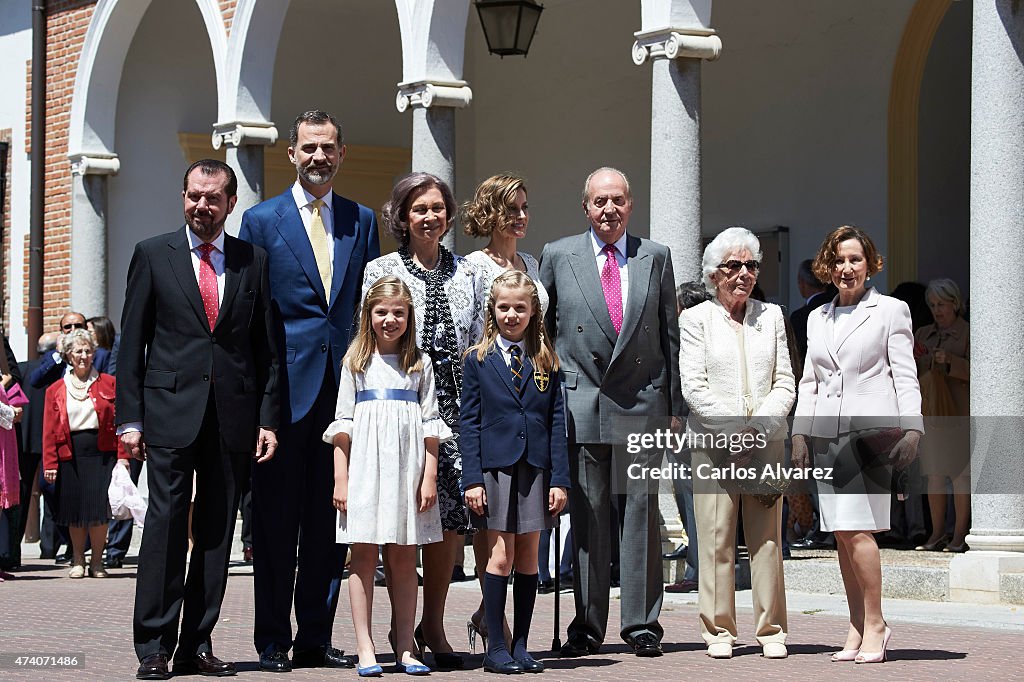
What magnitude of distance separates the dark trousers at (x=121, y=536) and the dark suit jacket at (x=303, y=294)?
5864 mm

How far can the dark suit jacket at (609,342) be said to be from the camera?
262 inches

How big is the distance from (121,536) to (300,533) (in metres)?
6.21

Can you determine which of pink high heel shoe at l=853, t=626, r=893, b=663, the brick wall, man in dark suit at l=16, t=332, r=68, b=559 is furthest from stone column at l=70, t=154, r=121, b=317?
pink high heel shoe at l=853, t=626, r=893, b=663

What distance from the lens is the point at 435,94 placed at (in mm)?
11438

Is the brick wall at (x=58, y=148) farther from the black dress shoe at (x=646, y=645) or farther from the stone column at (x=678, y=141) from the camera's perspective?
the black dress shoe at (x=646, y=645)

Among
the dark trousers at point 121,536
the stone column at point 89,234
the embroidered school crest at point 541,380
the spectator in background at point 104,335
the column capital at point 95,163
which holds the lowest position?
the dark trousers at point 121,536

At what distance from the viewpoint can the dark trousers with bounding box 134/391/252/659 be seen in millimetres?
6004

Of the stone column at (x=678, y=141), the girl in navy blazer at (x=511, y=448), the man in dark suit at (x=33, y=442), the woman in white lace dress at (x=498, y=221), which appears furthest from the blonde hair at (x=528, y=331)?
the man in dark suit at (x=33, y=442)

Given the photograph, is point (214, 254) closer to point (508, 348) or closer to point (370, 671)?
point (508, 348)

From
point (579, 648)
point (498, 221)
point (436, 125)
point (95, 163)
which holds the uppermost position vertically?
point (95, 163)

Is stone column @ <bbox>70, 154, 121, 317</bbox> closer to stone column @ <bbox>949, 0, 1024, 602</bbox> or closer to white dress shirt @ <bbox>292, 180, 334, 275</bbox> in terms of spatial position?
stone column @ <bbox>949, 0, 1024, 602</bbox>

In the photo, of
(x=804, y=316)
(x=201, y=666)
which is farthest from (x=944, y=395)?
(x=201, y=666)

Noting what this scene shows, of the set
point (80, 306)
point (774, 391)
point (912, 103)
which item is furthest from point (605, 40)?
point (774, 391)

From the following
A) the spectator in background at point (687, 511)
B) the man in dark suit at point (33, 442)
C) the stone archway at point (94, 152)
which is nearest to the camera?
the spectator in background at point (687, 511)
